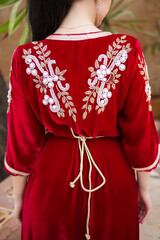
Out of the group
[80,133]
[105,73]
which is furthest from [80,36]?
[80,133]

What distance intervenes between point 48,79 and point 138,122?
0.97 feet

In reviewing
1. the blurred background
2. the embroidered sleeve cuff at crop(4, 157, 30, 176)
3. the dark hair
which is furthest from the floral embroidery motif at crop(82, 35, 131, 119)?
the blurred background

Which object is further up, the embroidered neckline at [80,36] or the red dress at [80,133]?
the embroidered neckline at [80,36]

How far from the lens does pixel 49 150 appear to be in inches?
32.4

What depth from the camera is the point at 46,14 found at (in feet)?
2.56

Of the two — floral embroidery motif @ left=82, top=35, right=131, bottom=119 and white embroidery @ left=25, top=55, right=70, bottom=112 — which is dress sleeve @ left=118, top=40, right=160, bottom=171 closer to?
floral embroidery motif @ left=82, top=35, right=131, bottom=119

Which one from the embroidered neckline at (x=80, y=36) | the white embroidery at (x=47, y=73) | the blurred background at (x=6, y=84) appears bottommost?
the blurred background at (x=6, y=84)

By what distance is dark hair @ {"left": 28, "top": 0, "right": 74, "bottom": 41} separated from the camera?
0.74m

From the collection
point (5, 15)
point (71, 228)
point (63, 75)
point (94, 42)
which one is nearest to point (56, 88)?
point (63, 75)

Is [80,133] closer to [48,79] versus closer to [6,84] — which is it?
[48,79]

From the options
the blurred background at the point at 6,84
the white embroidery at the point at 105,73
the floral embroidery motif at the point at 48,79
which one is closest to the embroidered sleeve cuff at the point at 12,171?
the floral embroidery motif at the point at 48,79

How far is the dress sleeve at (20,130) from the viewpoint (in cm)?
77

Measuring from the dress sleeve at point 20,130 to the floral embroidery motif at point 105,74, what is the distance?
0.60ft

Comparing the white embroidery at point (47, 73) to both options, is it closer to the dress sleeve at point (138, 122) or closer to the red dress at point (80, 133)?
the red dress at point (80, 133)
